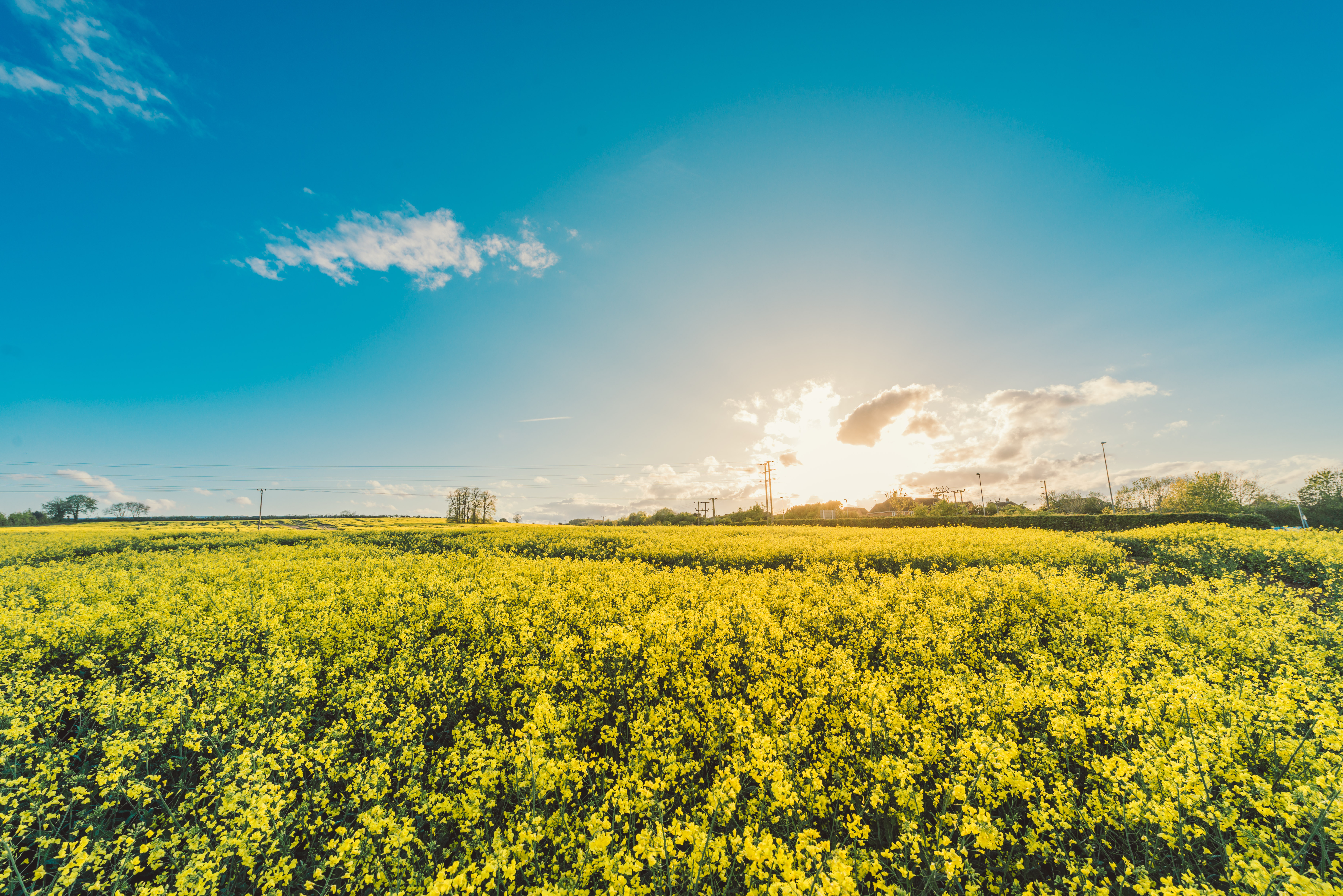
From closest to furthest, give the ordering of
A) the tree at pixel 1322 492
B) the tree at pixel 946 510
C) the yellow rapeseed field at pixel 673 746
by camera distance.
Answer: the yellow rapeseed field at pixel 673 746, the tree at pixel 1322 492, the tree at pixel 946 510

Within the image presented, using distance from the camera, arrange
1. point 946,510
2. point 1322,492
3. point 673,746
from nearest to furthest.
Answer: point 673,746 < point 1322,492 < point 946,510

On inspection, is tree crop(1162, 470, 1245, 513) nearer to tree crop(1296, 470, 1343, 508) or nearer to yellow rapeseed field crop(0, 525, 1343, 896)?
tree crop(1296, 470, 1343, 508)

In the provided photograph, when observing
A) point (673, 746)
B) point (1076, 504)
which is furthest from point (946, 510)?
point (673, 746)

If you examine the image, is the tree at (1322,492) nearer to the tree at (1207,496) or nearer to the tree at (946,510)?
the tree at (1207,496)

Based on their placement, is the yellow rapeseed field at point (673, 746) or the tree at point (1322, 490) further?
the tree at point (1322, 490)

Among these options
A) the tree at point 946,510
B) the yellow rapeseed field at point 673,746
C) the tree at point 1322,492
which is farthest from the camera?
the tree at point 946,510

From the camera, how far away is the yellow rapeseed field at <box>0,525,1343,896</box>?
10.4 feet

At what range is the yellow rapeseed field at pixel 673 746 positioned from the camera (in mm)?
3178

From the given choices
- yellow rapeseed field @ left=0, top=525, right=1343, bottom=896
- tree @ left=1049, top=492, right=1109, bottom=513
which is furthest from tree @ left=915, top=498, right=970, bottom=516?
yellow rapeseed field @ left=0, top=525, right=1343, bottom=896

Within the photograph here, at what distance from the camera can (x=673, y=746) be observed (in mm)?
4371

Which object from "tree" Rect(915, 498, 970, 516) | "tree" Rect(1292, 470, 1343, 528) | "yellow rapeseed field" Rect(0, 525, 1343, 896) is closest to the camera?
"yellow rapeseed field" Rect(0, 525, 1343, 896)

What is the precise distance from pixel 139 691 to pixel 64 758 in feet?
4.24

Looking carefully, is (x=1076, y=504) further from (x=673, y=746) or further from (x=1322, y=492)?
(x=673, y=746)

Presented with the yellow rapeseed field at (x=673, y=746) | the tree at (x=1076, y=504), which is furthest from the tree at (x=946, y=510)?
the yellow rapeseed field at (x=673, y=746)
